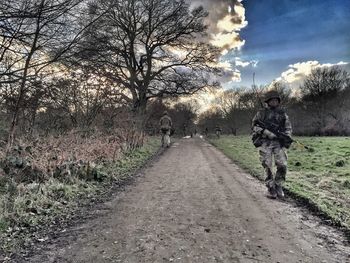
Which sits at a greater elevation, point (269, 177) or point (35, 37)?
point (35, 37)

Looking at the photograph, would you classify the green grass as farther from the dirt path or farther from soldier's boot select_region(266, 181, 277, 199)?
soldier's boot select_region(266, 181, 277, 199)

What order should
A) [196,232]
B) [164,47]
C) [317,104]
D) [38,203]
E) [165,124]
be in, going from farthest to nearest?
[317,104], [164,47], [165,124], [38,203], [196,232]

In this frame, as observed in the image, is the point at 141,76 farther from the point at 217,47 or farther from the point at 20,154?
the point at 20,154

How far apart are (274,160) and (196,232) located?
13.2 ft

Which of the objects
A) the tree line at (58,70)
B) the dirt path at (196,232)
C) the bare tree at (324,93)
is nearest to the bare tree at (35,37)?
the tree line at (58,70)

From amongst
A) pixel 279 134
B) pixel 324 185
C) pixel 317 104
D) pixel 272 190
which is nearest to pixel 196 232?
pixel 272 190

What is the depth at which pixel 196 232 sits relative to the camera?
595cm

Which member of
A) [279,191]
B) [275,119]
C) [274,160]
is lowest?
[279,191]

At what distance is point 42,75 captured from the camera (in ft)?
31.2

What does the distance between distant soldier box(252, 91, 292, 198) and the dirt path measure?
497 mm

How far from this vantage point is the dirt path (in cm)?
497

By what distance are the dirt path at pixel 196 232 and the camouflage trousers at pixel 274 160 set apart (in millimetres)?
499

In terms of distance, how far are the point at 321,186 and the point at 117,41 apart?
945 inches

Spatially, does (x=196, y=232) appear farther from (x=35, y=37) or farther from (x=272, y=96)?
(x=35, y=37)
